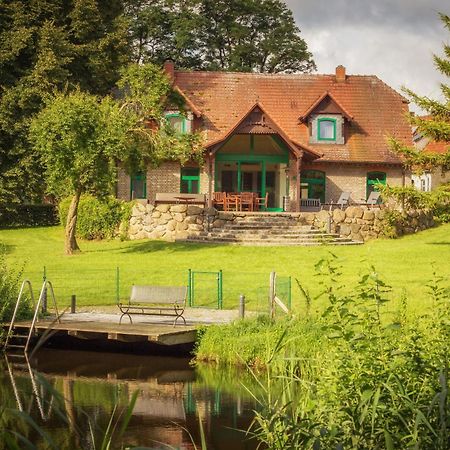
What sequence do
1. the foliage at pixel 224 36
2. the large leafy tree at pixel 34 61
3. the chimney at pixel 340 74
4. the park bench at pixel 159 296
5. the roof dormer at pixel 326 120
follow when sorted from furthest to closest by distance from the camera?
the foliage at pixel 224 36, the chimney at pixel 340 74, the roof dormer at pixel 326 120, the large leafy tree at pixel 34 61, the park bench at pixel 159 296

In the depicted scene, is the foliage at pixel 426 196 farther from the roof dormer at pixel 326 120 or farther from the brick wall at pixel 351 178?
the roof dormer at pixel 326 120

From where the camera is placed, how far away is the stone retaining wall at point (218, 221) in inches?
1353

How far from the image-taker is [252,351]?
1709 centimetres

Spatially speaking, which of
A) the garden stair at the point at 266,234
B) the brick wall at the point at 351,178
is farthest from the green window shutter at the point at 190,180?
the garden stair at the point at 266,234

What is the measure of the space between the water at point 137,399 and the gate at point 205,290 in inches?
129

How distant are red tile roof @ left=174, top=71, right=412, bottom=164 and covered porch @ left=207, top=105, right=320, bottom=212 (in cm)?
100

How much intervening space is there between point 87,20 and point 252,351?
26126 mm

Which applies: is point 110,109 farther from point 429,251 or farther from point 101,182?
point 429,251

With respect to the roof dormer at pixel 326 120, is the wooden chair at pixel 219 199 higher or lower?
lower

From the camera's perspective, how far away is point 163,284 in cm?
2534

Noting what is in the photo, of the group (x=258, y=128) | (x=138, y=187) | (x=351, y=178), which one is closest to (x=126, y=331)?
(x=258, y=128)

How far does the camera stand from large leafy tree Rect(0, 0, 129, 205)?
3744 cm

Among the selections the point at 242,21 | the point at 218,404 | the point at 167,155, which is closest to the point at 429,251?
the point at 167,155

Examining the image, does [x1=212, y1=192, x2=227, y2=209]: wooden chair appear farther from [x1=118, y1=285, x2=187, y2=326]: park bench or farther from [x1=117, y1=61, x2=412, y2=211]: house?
[x1=118, y1=285, x2=187, y2=326]: park bench
